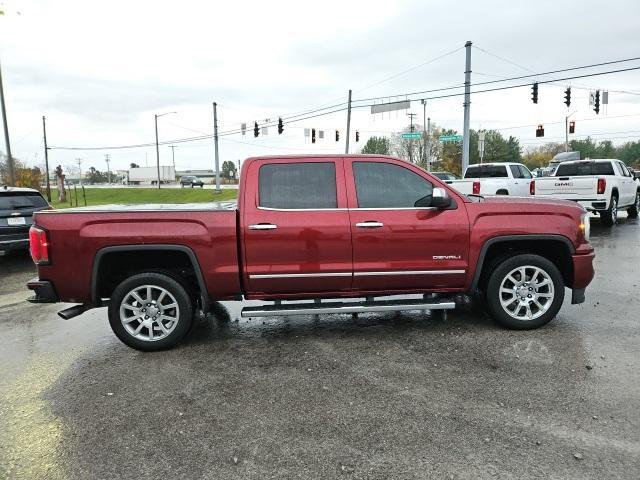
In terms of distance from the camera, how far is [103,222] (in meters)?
4.46

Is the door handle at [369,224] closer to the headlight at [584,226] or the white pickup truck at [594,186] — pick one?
the headlight at [584,226]

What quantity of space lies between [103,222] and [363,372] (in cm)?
278

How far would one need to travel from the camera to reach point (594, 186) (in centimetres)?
1312

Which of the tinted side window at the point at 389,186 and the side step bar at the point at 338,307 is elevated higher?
the tinted side window at the point at 389,186

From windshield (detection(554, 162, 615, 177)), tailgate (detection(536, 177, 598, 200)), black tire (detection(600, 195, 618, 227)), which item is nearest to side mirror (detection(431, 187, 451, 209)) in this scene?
tailgate (detection(536, 177, 598, 200))

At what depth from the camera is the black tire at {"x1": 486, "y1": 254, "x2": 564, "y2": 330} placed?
16.1 feet

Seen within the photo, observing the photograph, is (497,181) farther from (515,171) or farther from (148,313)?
(148,313)

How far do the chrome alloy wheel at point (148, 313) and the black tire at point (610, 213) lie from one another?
42.7ft

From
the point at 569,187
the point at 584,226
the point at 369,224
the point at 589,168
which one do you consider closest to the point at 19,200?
the point at 369,224

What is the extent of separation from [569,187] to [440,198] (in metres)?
10.7

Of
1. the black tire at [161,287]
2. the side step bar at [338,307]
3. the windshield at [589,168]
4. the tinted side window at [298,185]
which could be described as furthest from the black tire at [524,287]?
the windshield at [589,168]

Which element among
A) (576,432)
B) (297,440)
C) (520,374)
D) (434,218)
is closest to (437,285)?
(434,218)

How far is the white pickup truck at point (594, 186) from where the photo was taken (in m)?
13.1

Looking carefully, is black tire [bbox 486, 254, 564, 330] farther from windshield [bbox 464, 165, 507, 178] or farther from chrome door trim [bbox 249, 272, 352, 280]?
windshield [bbox 464, 165, 507, 178]
